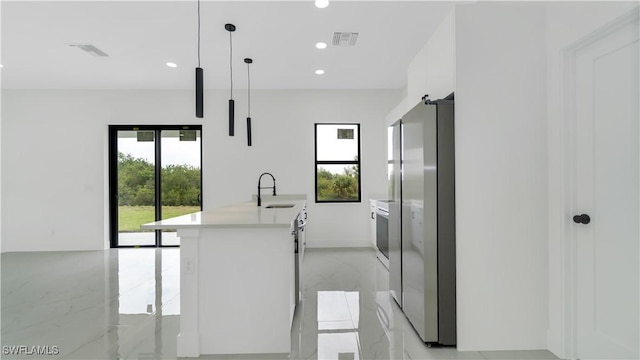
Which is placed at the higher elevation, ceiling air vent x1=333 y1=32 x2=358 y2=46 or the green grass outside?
ceiling air vent x1=333 y1=32 x2=358 y2=46

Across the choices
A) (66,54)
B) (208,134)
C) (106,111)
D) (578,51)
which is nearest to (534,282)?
(578,51)

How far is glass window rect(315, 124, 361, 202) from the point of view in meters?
5.58

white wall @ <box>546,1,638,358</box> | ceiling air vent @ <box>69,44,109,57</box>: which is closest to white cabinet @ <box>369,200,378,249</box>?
white wall @ <box>546,1,638,358</box>

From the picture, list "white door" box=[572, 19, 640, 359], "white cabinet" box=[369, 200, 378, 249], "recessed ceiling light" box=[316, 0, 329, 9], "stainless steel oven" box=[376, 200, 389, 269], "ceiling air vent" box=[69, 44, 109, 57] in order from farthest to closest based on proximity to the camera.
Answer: "white cabinet" box=[369, 200, 378, 249]
"stainless steel oven" box=[376, 200, 389, 269]
"ceiling air vent" box=[69, 44, 109, 57]
"recessed ceiling light" box=[316, 0, 329, 9]
"white door" box=[572, 19, 640, 359]

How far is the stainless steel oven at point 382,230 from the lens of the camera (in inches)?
168


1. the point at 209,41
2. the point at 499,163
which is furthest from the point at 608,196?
the point at 209,41

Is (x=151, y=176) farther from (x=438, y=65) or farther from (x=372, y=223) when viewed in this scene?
(x=438, y=65)

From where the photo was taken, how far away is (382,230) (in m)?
4.49

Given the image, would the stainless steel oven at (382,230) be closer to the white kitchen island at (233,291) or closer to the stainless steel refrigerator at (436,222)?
the stainless steel refrigerator at (436,222)

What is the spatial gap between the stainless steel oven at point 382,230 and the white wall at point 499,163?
6.78ft

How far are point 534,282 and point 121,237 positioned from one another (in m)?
6.43

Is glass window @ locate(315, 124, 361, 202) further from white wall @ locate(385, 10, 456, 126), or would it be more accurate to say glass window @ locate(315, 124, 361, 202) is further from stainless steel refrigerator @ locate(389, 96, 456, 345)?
stainless steel refrigerator @ locate(389, 96, 456, 345)

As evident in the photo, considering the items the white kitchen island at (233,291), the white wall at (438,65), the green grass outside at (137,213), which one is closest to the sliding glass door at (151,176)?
the green grass outside at (137,213)

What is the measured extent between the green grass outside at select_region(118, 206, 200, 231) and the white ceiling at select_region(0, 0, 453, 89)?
7.41ft
